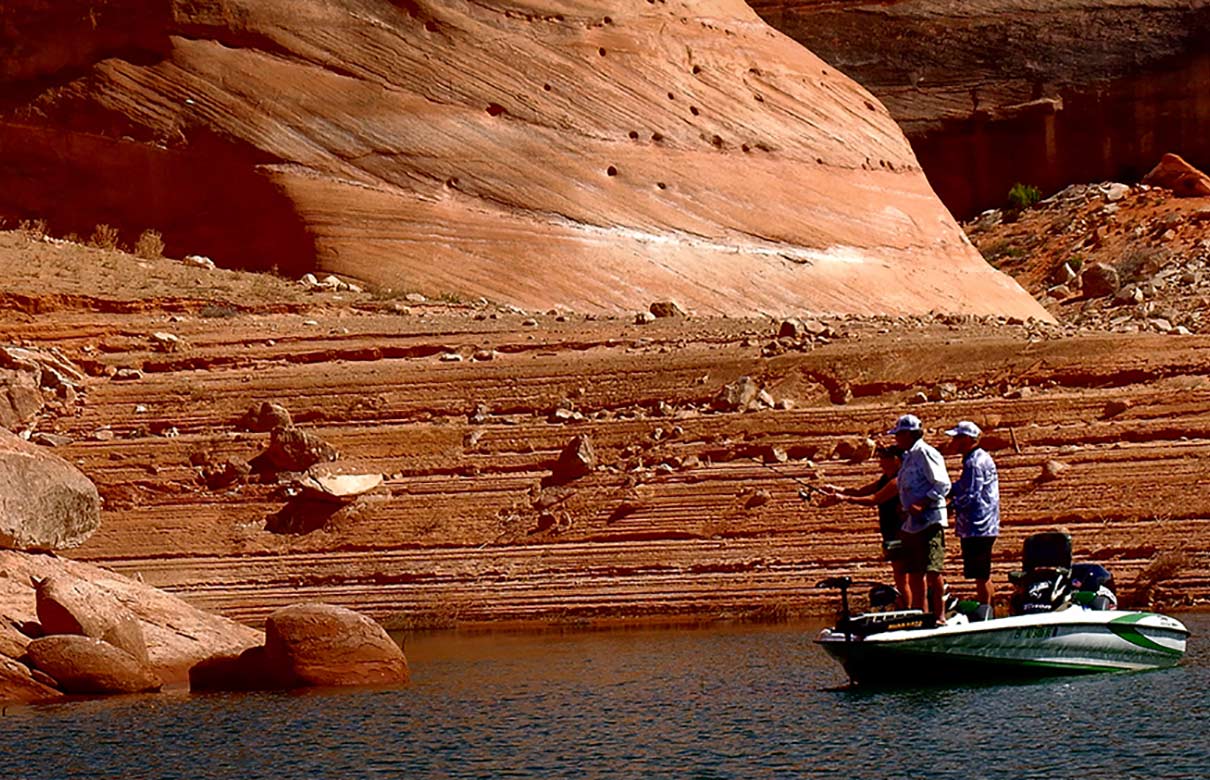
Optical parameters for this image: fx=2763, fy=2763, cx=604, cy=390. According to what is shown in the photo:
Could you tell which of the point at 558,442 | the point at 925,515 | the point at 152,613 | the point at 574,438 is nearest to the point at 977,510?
the point at 925,515

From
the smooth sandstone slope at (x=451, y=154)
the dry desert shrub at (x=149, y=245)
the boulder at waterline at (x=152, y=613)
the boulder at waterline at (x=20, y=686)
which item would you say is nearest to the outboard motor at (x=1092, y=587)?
the boulder at waterline at (x=152, y=613)

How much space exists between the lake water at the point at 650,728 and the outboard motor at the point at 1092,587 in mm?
518

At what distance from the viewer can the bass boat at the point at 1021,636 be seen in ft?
58.9

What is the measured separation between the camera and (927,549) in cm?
1802

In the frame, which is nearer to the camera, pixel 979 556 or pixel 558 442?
pixel 979 556

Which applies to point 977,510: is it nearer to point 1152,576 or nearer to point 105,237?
point 1152,576

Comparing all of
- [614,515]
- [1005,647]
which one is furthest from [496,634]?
[1005,647]

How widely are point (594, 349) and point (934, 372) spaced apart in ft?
12.0

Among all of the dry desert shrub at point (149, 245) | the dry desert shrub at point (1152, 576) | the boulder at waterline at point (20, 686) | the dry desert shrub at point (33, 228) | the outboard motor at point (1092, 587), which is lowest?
the boulder at waterline at point (20, 686)

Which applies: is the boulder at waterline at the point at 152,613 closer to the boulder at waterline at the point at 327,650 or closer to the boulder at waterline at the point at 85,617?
the boulder at waterline at the point at 85,617

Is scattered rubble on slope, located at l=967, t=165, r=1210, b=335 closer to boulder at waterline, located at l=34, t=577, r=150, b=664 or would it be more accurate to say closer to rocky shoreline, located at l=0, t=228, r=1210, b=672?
rocky shoreline, located at l=0, t=228, r=1210, b=672

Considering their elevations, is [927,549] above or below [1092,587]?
above

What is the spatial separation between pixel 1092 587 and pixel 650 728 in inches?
149

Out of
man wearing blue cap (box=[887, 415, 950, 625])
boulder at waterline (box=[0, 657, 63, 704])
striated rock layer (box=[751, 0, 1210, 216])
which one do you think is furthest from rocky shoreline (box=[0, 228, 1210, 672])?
striated rock layer (box=[751, 0, 1210, 216])
